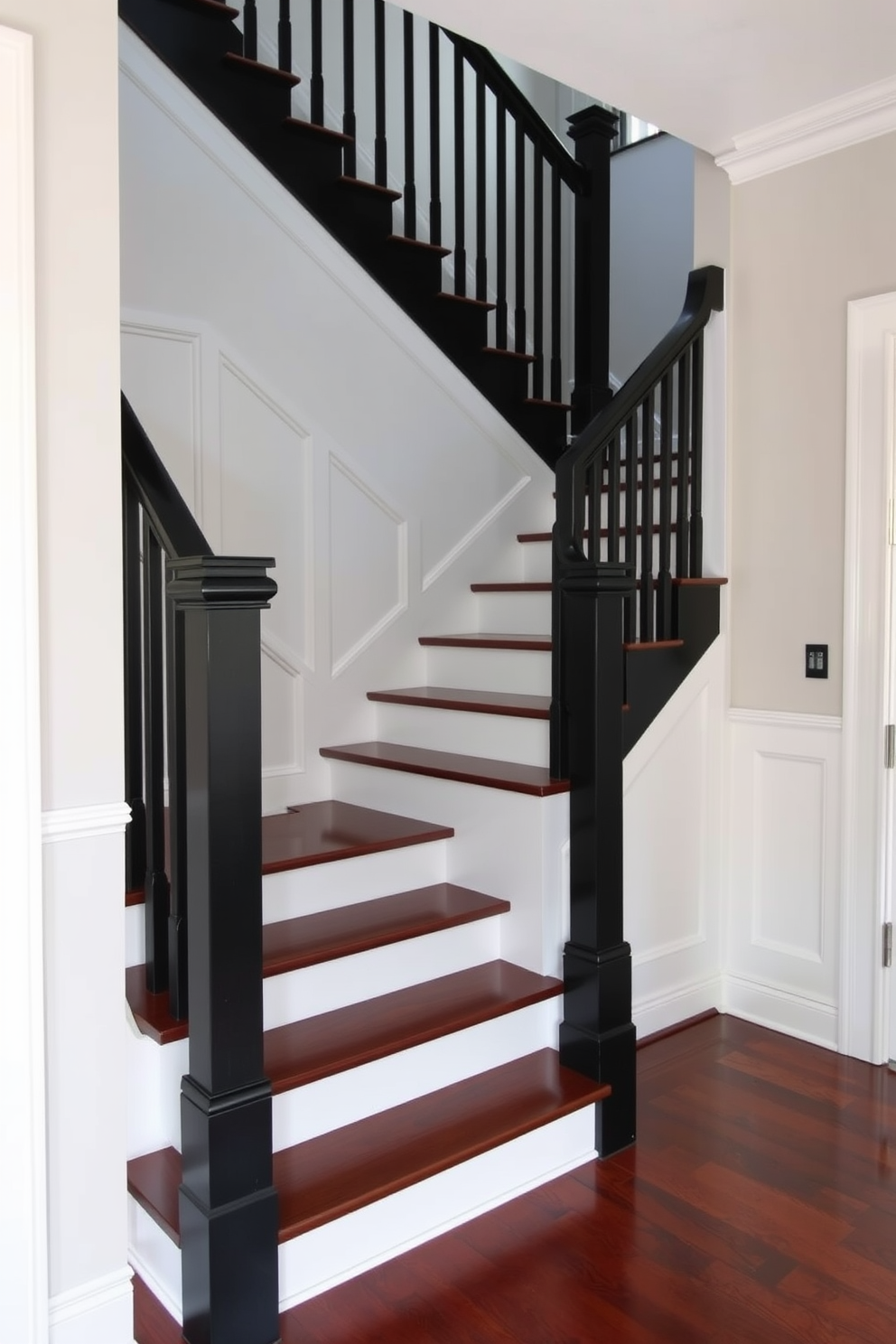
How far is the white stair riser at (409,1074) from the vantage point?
7.36ft

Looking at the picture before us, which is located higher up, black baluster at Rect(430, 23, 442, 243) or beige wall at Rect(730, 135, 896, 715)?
black baluster at Rect(430, 23, 442, 243)

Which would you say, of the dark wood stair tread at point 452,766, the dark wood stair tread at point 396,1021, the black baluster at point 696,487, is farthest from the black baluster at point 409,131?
the dark wood stair tread at point 396,1021

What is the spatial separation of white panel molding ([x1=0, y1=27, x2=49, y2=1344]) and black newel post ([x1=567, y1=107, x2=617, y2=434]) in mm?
2865

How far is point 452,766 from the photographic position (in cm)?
304

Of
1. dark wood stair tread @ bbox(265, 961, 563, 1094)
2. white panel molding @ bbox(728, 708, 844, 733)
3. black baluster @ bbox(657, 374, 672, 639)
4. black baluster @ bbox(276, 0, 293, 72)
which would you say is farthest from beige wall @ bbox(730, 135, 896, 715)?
black baluster @ bbox(276, 0, 293, 72)

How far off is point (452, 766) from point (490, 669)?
61 cm

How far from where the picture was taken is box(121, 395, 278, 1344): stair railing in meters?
1.87

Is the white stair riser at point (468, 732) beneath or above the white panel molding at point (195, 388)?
beneath

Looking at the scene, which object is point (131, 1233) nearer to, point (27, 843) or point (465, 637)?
point (27, 843)

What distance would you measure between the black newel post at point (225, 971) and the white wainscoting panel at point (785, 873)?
1913 mm

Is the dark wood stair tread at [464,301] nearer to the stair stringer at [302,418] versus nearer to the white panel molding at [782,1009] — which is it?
the stair stringer at [302,418]

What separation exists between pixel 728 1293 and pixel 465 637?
216 cm

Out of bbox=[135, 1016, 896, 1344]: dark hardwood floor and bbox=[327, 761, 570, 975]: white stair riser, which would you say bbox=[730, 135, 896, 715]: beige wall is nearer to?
bbox=[327, 761, 570, 975]: white stair riser

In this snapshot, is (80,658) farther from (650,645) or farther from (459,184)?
(459,184)
